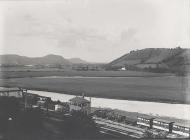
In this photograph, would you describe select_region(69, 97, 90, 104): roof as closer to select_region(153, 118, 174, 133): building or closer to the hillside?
the hillside

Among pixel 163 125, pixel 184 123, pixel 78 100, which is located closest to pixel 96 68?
pixel 78 100

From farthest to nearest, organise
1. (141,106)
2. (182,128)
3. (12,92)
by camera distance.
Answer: (12,92) → (141,106) → (182,128)

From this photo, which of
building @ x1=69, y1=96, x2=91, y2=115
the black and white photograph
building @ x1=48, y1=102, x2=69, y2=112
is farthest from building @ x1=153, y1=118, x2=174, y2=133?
building @ x1=48, y1=102, x2=69, y2=112

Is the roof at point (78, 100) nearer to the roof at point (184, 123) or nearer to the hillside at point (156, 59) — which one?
the hillside at point (156, 59)

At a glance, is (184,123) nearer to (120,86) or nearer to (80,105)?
(120,86)

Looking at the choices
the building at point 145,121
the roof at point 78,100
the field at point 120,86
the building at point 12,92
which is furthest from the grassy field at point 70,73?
the building at point 145,121

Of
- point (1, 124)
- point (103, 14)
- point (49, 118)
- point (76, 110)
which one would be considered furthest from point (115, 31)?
point (1, 124)

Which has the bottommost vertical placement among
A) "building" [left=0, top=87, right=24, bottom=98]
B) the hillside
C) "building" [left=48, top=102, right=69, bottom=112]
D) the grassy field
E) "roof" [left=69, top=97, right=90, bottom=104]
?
"building" [left=48, top=102, right=69, bottom=112]
